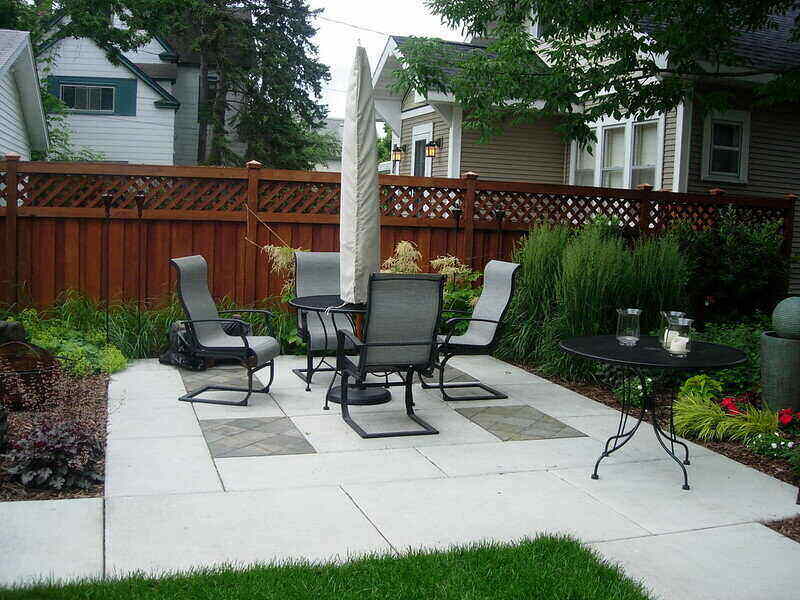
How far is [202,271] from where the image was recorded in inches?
A: 270

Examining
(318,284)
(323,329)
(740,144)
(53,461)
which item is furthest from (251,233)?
(740,144)

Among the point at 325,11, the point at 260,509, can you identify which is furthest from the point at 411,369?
the point at 325,11

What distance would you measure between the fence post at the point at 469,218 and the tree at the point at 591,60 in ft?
3.69

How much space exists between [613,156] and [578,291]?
7085 mm

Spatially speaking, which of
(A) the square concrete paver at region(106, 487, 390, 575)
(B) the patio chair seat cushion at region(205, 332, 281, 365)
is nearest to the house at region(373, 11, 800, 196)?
(B) the patio chair seat cushion at region(205, 332, 281, 365)

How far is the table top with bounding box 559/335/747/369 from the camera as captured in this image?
4262 mm

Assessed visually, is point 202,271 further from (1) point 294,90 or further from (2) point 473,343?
(1) point 294,90

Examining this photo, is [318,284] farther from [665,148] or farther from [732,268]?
[665,148]

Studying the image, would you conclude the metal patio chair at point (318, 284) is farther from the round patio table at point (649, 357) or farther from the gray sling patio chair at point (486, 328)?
the round patio table at point (649, 357)

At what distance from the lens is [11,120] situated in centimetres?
1355

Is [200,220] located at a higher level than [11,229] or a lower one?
higher

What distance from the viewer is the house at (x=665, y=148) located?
40.8ft

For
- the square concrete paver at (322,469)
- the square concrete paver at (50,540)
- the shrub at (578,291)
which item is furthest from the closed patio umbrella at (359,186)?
the square concrete paver at (50,540)

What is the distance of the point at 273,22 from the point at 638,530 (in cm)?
2317
